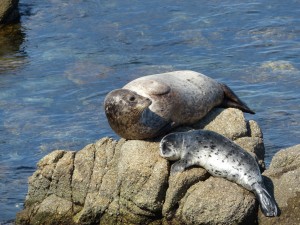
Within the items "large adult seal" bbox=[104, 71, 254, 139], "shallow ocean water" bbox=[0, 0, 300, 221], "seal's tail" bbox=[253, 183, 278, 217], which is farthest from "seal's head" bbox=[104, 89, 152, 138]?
"shallow ocean water" bbox=[0, 0, 300, 221]

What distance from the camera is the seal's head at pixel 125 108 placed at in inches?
435

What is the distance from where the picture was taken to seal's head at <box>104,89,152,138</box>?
11047 mm

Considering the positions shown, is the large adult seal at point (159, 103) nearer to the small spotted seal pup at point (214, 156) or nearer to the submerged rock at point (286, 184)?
the small spotted seal pup at point (214, 156)

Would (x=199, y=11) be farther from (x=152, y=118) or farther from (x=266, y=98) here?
(x=152, y=118)

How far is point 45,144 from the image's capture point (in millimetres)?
15047

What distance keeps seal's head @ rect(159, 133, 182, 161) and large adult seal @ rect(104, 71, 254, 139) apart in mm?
403

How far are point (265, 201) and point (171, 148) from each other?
1.33m

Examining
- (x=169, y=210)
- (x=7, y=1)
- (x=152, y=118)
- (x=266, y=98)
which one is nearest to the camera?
(x=169, y=210)

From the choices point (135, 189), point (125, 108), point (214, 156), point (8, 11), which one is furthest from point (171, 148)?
point (8, 11)

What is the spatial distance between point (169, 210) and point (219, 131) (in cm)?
149

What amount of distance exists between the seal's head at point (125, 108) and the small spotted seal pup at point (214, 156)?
19.1 inches

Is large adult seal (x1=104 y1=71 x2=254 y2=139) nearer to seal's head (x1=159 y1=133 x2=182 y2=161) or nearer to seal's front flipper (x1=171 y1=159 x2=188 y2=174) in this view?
seal's head (x1=159 y1=133 x2=182 y2=161)

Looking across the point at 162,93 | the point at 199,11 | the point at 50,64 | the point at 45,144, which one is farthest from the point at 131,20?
the point at 162,93

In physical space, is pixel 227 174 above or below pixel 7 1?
above
